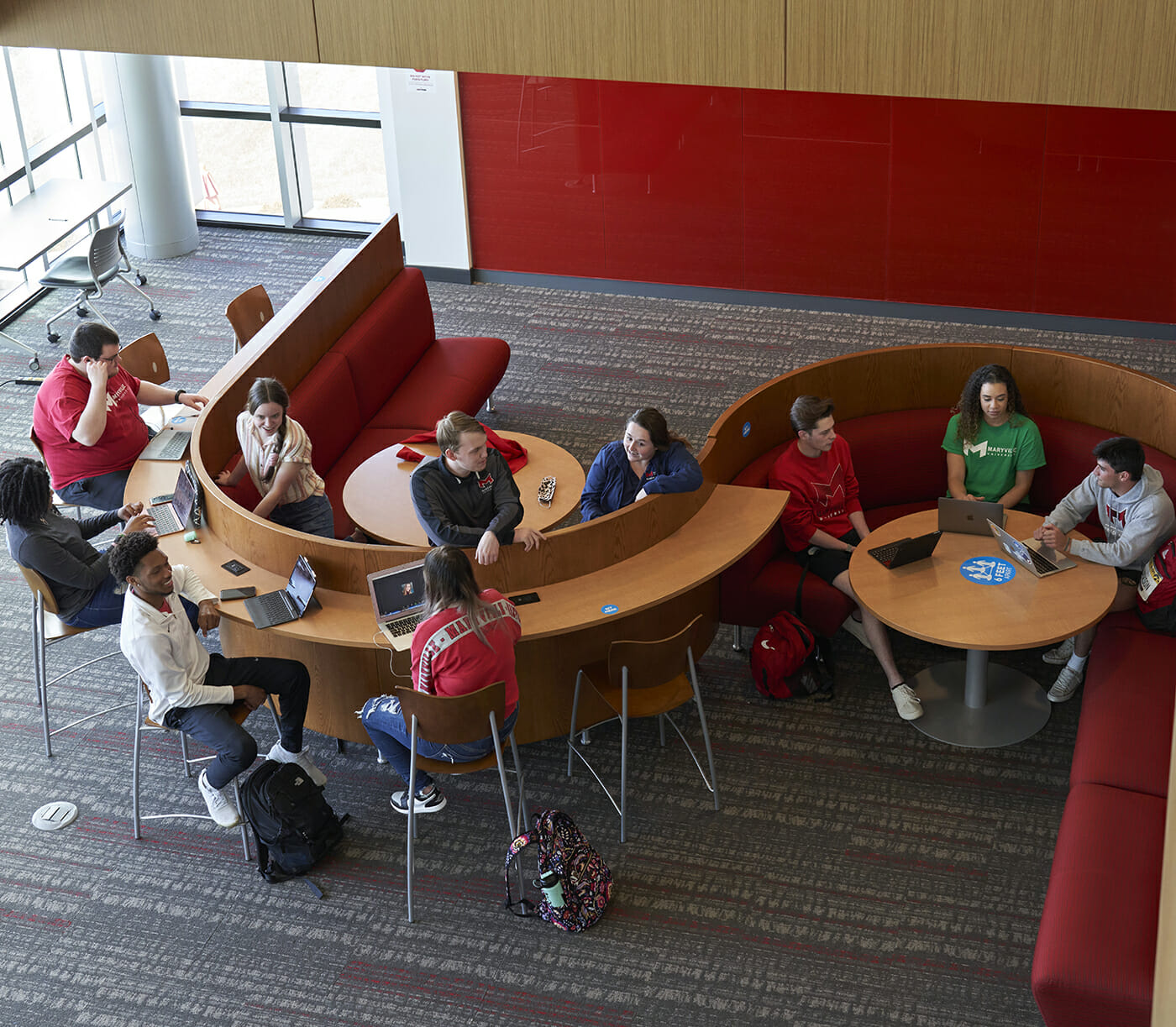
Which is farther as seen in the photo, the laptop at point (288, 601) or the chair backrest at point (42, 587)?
the chair backrest at point (42, 587)

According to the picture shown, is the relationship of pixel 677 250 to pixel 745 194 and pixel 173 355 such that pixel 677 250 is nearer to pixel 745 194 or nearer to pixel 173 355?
pixel 745 194

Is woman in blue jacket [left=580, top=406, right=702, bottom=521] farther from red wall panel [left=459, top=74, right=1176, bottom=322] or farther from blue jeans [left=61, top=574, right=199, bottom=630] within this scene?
red wall panel [left=459, top=74, right=1176, bottom=322]

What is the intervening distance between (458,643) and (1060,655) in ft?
10.0

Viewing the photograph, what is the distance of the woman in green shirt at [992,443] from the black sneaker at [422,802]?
9.32 feet

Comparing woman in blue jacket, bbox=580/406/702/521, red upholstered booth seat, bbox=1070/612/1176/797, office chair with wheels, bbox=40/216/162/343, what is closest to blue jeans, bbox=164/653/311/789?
woman in blue jacket, bbox=580/406/702/521

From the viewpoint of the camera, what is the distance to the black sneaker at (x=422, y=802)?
541 cm

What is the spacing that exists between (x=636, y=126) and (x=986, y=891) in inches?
242

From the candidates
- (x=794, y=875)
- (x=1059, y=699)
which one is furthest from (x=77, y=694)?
(x=1059, y=699)

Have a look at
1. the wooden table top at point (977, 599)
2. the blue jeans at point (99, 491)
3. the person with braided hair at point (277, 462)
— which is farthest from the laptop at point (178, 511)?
the wooden table top at point (977, 599)

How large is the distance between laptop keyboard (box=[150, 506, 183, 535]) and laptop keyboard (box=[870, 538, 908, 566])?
316 centimetres

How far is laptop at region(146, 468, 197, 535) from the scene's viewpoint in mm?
5832

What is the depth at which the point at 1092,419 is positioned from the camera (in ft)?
20.9

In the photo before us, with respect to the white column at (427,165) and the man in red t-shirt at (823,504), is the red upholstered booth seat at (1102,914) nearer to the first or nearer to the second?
the man in red t-shirt at (823,504)

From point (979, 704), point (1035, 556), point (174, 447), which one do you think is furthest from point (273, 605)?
point (1035, 556)
